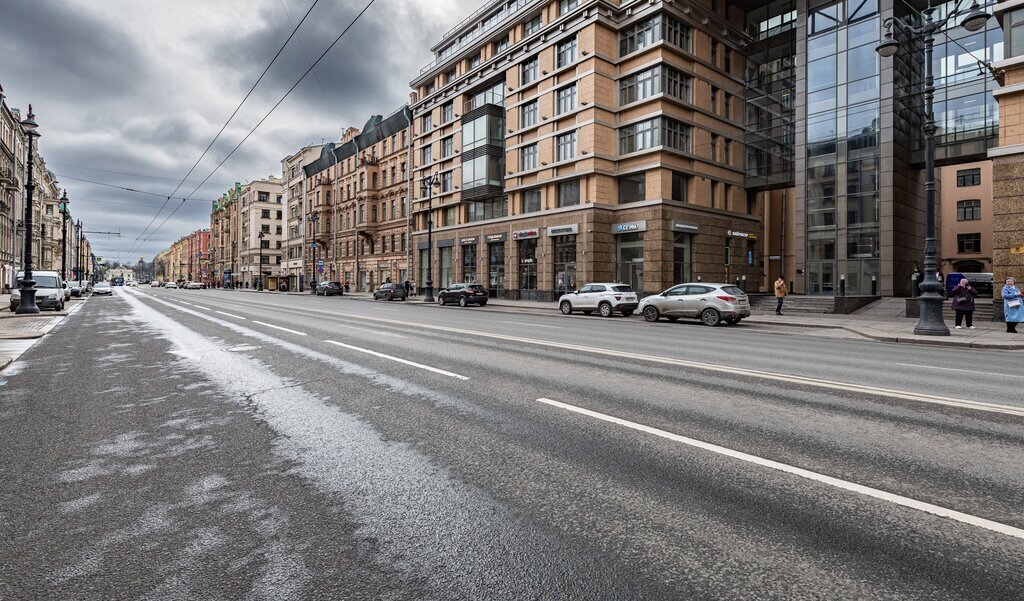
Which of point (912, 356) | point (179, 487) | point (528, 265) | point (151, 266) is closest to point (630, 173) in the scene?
point (528, 265)

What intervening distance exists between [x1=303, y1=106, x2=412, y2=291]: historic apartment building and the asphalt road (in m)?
44.1

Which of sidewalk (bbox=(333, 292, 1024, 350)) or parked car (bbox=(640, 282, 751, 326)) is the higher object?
parked car (bbox=(640, 282, 751, 326))

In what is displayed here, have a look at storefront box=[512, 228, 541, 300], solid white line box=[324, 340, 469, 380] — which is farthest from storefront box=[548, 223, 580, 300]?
solid white line box=[324, 340, 469, 380]

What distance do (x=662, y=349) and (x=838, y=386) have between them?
164 inches

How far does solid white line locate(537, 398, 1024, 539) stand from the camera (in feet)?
9.46

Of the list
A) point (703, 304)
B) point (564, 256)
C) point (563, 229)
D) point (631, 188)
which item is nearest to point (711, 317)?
point (703, 304)

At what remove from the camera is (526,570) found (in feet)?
8.07

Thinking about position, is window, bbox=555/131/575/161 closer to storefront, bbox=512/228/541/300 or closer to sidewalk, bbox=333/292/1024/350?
storefront, bbox=512/228/541/300

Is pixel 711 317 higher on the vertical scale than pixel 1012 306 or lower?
lower

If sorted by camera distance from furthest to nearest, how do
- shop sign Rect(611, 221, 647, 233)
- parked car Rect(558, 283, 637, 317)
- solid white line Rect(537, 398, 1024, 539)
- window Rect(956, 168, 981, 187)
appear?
window Rect(956, 168, 981, 187), shop sign Rect(611, 221, 647, 233), parked car Rect(558, 283, 637, 317), solid white line Rect(537, 398, 1024, 539)

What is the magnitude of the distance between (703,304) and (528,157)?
71.0 ft

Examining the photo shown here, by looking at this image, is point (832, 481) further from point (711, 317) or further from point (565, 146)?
point (565, 146)

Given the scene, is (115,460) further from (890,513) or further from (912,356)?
(912,356)

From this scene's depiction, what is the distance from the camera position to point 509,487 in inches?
135
